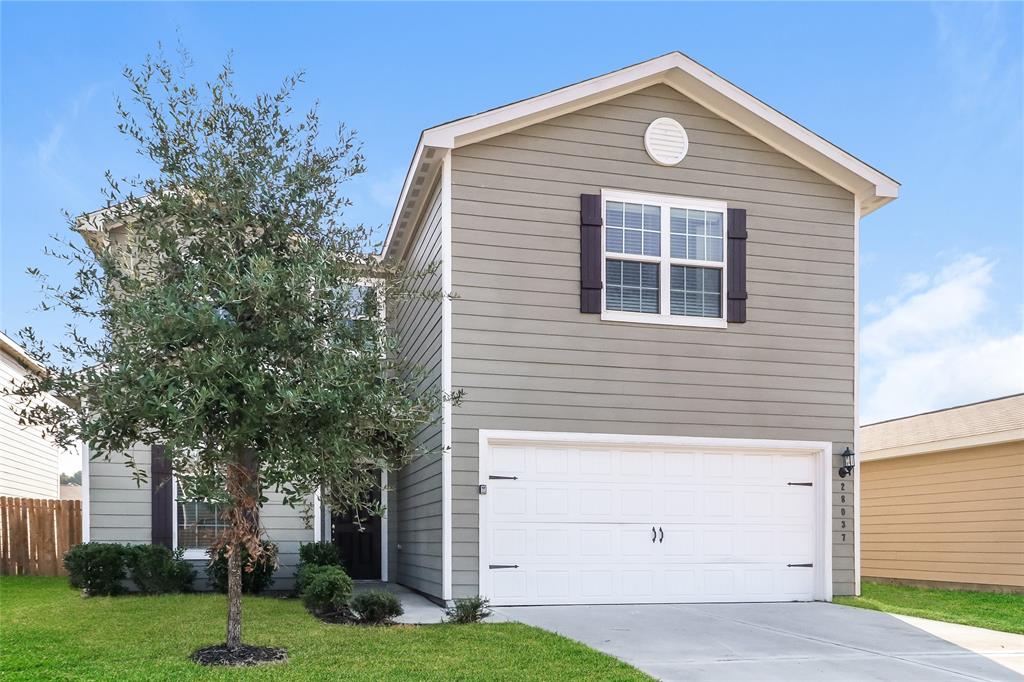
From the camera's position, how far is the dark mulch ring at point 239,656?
24.2ft

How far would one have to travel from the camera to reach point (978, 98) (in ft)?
61.7

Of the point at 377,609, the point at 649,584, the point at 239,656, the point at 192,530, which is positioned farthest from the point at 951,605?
the point at 192,530

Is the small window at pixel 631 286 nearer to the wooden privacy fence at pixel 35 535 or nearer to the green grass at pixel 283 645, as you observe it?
the green grass at pixel 283 645

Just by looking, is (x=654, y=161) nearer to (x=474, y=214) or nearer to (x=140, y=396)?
(x=474, y=214)

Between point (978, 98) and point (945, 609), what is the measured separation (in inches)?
450

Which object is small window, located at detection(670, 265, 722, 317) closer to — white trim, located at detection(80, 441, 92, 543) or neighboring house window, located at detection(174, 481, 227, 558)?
neighboring house window, located at detection(174, 481, 227, 558)

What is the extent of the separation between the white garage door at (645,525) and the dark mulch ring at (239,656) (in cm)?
337

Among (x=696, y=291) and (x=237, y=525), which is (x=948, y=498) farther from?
(x=237, y=525)

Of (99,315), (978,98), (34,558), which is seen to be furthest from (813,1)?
(34,558)

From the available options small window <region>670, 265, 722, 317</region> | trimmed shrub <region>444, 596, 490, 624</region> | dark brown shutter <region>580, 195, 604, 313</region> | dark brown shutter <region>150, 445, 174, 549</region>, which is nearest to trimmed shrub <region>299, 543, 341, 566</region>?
dark brown shutter <region>150, 445, 174, 549</region>

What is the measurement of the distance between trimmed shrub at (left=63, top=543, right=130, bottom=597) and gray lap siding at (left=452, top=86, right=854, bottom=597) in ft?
14.8

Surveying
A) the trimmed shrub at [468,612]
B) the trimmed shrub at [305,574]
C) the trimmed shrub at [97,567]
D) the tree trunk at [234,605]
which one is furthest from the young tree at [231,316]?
the trimmed shrub at [97,567]

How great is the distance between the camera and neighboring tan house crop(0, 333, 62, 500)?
19.8m

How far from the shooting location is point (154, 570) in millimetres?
11922
